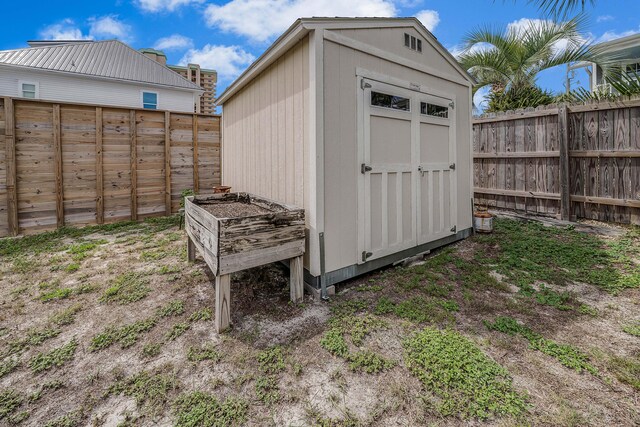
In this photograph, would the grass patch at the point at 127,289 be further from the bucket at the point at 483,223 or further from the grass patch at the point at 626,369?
the bucket at the point at 483,223

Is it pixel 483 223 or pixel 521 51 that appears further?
pixel 521 51

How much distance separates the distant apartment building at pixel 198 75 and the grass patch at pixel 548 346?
552 inches

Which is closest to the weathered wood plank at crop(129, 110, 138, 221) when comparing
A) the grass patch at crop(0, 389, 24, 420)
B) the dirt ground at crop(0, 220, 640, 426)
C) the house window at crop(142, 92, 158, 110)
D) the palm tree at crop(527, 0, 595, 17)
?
the dirt ground at crop(0, 220, 640, 426)

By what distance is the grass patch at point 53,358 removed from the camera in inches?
71.2

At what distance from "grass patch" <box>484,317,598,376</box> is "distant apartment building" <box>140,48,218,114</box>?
14.0m

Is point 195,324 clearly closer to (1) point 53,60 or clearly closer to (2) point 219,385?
(2) point 219,385

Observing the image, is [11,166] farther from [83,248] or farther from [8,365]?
[8,365]

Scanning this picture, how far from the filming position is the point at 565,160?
501 cm

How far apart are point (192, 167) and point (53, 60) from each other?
26.9 ft

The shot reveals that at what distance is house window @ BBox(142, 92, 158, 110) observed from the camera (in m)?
10.6

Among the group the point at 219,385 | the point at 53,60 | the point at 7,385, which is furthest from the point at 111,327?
the point at 53,60

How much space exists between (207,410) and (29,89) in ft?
40.8

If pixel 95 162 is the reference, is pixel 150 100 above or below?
above

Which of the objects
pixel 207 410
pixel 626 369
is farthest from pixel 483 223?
pixel 207 410
